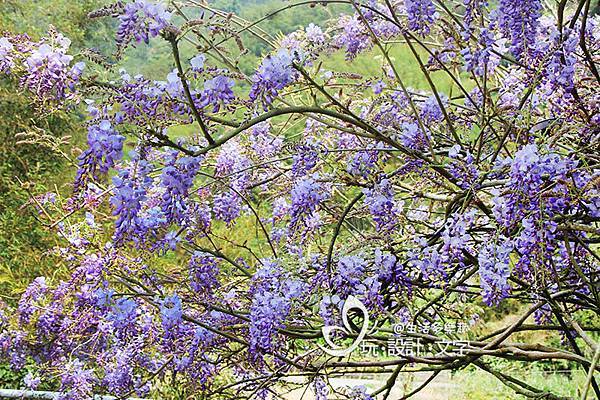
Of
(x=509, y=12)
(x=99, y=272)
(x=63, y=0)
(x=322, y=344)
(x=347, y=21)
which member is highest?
(x=63, y=0)

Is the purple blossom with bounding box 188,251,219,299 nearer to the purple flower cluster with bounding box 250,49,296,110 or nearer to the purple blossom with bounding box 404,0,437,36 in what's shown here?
the purple flower cluster with bounding box 250,49,296,110

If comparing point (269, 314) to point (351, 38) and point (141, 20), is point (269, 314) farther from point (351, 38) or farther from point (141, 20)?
point (351, 38)

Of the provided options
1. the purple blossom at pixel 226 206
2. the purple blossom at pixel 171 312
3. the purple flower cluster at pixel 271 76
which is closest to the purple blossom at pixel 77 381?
the purple blossom at pixel 226 206

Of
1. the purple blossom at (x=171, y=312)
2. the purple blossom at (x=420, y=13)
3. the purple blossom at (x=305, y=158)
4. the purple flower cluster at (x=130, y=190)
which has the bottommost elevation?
the purple blossom at (x=171, y=312)

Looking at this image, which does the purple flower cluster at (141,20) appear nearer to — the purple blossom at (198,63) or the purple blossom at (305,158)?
the purple blossom at (198,63)

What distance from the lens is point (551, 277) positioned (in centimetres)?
139

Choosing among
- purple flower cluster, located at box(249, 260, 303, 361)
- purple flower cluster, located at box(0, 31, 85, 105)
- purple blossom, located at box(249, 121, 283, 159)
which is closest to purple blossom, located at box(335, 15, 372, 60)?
purple blossom, located at box(249, 121, 283, 159)

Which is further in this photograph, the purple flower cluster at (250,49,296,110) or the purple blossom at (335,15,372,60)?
the purple blossom at (335,15,372,60)

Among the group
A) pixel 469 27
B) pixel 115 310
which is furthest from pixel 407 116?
pixel 115 310

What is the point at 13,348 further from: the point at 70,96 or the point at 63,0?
the point at 63,0

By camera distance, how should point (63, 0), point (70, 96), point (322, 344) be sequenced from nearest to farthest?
point (70, 96)
point (322, 344)
point (63, 0)

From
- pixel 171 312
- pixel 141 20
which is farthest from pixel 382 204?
pixel 141 20

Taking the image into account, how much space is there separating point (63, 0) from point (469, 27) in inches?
246

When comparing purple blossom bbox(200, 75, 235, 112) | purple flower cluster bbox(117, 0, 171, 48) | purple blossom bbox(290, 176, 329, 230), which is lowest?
purple blossom bbox(290, 176, 329, 230)
